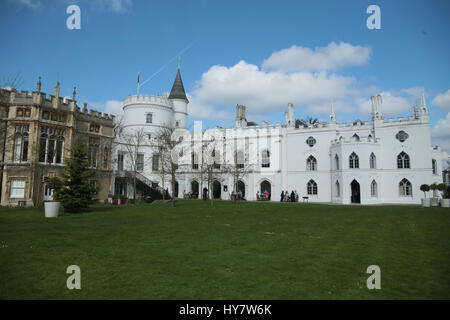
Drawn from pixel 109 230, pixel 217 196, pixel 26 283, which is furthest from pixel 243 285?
pixel 217 196

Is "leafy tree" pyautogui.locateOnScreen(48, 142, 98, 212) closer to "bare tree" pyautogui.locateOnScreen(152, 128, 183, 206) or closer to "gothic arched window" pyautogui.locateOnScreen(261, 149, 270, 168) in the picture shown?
"bare tree" pyautogui.locateOnScreen(152, 128, 183, 206)

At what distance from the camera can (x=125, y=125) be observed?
44.1 metres

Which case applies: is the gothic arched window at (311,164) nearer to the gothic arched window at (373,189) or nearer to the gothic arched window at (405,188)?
the gothic arched window at (373,189)

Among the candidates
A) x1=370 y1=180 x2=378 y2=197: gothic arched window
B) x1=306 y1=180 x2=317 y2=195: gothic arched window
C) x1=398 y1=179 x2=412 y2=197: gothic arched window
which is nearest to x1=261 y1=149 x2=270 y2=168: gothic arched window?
x1=306 y1=180 x2=317 y2=195: gothic arched window

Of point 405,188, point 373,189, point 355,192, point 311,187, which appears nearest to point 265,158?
point 311,187

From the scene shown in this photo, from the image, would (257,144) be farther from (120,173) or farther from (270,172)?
(120,173)

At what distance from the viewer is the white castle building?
1351 inches

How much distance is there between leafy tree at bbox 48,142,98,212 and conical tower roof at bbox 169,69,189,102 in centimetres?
3139

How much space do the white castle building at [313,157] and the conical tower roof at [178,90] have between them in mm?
233

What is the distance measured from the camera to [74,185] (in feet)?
60.6

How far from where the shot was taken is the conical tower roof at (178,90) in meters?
48.8

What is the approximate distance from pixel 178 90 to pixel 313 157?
25.2 metres

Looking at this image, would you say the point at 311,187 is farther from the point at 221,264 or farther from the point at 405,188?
the point at 221,264
